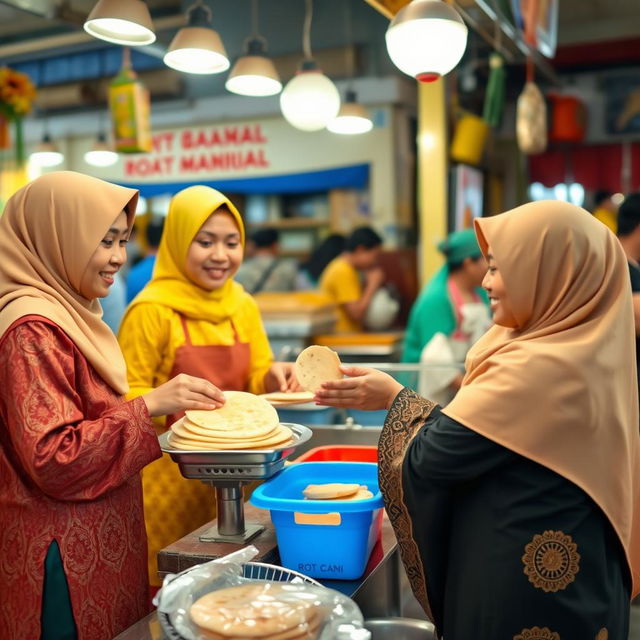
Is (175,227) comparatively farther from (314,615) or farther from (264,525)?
(314,615)

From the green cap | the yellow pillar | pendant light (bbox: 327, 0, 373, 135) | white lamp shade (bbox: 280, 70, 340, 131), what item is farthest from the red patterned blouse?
the yellow pillar

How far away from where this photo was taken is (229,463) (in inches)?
70.4

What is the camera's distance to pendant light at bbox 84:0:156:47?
284 cm

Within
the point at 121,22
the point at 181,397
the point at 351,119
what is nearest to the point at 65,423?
the point at 181,397

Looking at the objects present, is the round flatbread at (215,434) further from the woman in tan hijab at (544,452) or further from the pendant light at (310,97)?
the pendant light at (310,97)

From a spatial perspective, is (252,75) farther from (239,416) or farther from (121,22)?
(239,416)

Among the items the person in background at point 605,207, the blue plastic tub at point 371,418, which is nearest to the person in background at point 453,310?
the blue plastic tub at point 371,418

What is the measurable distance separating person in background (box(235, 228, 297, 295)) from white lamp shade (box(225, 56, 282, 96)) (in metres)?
2.49

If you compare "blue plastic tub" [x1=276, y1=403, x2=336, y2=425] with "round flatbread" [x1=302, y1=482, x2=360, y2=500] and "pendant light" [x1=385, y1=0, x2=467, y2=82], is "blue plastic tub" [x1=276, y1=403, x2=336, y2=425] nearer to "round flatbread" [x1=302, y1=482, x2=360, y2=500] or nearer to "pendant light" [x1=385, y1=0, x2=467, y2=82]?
"round flatbread" [x1=302, y1=482, x2=360, y2=500]

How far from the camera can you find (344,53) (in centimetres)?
746

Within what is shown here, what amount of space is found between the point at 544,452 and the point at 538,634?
0.39 m

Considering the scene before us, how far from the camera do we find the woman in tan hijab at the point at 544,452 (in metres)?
1.59

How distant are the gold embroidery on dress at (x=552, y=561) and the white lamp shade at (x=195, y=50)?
96.5 inches

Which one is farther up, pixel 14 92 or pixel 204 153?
pixel 204 153
